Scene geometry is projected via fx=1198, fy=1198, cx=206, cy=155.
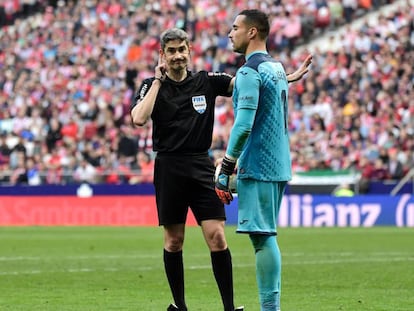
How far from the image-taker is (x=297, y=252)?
18.5m

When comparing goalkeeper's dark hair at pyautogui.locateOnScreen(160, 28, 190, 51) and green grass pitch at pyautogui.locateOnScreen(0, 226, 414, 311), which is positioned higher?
goalkeeper's dark hair at pyautogui.locateOnScreen(160, 28, 190, 51)

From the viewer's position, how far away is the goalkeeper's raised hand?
28.3 feet

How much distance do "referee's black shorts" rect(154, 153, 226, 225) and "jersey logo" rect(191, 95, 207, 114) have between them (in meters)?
0.38

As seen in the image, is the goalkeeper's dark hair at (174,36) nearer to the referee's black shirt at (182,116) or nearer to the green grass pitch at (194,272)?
the referee's black shirt at (182,116)

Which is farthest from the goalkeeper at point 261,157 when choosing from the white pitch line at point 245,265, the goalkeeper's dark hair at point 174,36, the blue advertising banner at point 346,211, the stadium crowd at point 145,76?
the stadium crowd at point 145,76

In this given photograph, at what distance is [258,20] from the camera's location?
8.73 meters

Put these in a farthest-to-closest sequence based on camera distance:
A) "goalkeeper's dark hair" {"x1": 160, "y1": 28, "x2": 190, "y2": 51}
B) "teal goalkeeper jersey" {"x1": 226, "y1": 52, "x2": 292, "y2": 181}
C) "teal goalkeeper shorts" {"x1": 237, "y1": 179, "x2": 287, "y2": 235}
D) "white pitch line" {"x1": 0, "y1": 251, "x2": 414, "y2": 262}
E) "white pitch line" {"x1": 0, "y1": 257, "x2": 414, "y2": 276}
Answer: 1. "white pitch line" {"x1": 0, "y1": 251, "x2": 414, "y2": 262}
2. "white pitch line" {"x1": 0, "y1": 257, "x2": 414, "y2": 276}
3. "goalkeeper's dark hair" {"x1": 160, "y1": 28, "x2": 190, "y2": 51}
4. "teal goalkeeper shorts" {"x1": 237, "y1": 179, "x2": 287, "y2": 235}
5. "teal goalkeeper jersey" {"x1": 226, "y1": 52, "x2": 292, "y2": 181}

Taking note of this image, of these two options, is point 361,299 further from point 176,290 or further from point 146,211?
point 146,211

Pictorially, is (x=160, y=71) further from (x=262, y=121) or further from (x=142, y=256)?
(x=142, y=256)

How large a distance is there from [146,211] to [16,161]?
4706mm

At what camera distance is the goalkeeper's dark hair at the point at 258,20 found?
8.73 metres

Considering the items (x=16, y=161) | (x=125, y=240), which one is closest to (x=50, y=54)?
(x=16, y=161)

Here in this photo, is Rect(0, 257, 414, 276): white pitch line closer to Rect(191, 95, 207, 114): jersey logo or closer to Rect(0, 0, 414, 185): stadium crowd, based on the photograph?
Rect(191, 95, 207, 114): jersey logo

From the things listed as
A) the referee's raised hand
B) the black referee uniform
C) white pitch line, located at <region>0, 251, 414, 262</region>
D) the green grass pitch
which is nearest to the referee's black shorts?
the black referee uniform
